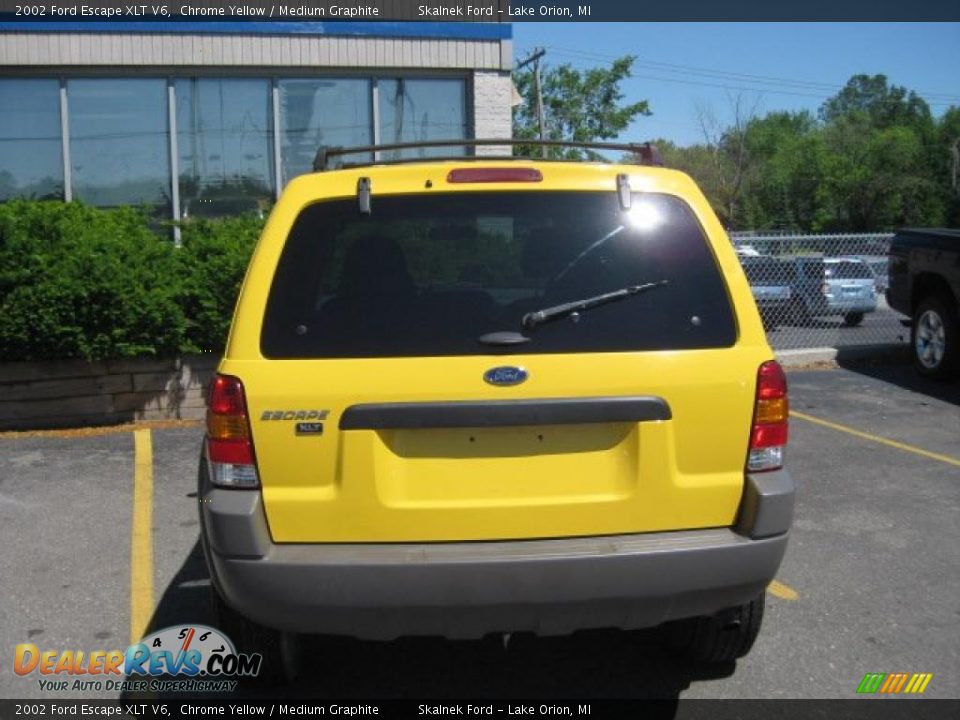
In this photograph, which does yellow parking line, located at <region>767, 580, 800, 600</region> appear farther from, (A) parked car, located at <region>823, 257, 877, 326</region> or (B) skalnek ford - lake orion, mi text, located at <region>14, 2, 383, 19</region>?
(B) skalnek ford - lake orion, mi text, located at <region>14, 2, 383, 19</region>

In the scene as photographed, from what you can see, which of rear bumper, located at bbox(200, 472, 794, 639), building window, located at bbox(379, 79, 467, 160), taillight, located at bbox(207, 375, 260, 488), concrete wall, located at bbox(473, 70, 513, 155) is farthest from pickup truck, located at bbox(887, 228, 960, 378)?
taillight, located at bbox(207, 375, 260, 488)

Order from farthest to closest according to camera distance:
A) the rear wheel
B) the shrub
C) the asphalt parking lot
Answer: the rear wheel < the shrub < the asphalt parking lot

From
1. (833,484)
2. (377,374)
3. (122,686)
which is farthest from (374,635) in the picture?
(833,484)

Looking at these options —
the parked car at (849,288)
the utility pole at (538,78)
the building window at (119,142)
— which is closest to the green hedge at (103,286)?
the building window at (119,142)

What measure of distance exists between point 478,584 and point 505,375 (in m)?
0.63

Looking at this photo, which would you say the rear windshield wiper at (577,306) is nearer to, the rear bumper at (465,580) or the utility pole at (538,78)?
the rear bumper at (465,580)

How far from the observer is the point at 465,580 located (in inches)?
116

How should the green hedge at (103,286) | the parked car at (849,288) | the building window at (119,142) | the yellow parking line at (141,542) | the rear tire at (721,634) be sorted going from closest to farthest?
the rear tire at (721,634)
the yellow parking line at (141,542)
the green hedge at (103,286)
the building window at (119,142)
the parked car at (849,288)

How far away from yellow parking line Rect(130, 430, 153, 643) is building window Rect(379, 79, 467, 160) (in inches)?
272

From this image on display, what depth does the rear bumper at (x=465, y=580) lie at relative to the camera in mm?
2955

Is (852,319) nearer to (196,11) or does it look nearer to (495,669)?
(196,11)

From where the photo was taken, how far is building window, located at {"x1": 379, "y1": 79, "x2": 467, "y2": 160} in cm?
1336

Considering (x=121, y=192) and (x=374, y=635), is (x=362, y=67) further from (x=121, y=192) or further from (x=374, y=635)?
(x=374, y=635)

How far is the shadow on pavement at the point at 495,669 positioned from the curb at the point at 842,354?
314 inches
